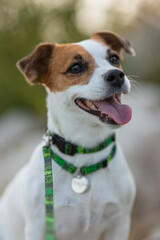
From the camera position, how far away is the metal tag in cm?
281

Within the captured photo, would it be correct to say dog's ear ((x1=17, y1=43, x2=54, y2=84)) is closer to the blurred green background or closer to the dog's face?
the dog's face

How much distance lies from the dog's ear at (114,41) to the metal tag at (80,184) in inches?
50.8

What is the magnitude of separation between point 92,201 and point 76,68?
108 centimetres

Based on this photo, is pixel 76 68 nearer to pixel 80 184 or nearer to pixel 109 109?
pixel 109 109

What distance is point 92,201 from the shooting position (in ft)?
9.29

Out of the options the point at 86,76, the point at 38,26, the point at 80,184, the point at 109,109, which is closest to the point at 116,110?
the point at 109,109

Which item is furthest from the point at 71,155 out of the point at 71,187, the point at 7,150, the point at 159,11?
the point at 159,11

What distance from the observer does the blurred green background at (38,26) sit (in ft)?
28.0

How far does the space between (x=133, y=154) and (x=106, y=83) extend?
2845 mm

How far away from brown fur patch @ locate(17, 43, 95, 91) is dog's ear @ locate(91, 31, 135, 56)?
0.46 m

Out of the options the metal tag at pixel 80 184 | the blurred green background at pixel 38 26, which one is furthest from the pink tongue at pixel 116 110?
the blurred green background at pixel 38 26

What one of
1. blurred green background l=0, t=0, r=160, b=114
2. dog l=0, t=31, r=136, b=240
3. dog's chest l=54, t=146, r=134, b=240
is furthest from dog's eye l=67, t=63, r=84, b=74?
blurred green background l=0, t=0, r=160, b=114

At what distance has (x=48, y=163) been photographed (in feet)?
8.79

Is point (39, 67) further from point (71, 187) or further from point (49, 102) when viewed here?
point (71, 187)
